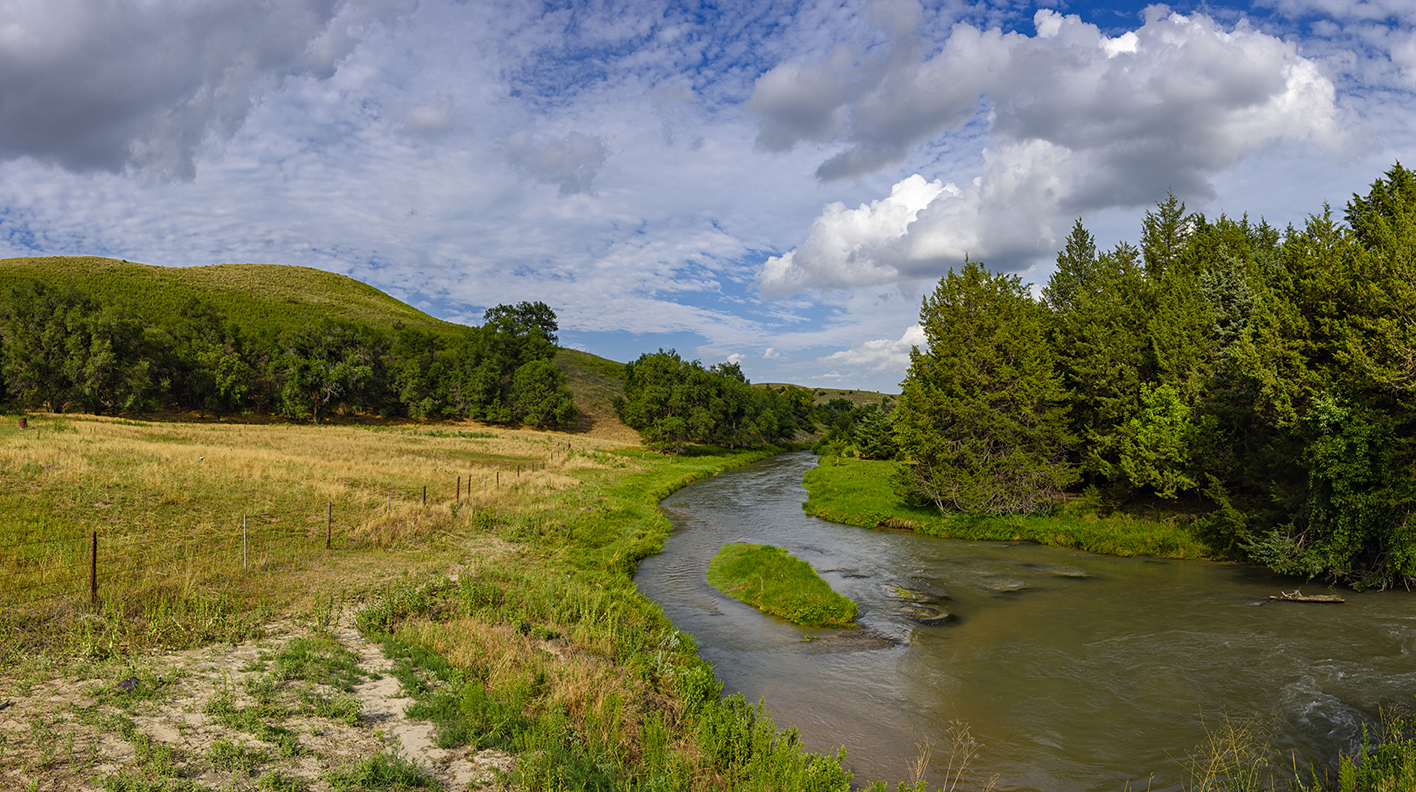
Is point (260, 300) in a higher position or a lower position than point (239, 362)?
higher

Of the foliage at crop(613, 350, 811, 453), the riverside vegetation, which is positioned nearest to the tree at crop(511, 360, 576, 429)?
the foliage at crop(613, 350, 811, 453)

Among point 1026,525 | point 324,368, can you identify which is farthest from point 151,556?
point 324,368

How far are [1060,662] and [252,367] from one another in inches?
3632

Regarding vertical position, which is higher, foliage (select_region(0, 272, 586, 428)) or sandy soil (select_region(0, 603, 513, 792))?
foliage (select_region(0, 272, 586, 428))

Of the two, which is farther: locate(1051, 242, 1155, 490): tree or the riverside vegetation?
locate(1051, 242, 1155, 490): tree

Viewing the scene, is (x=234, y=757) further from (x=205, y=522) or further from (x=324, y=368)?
(x=324, y=368)

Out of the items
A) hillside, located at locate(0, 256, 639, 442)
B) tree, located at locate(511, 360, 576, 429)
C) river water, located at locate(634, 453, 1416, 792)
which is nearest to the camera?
river water, located at locate(634, 453, 1416, 792)

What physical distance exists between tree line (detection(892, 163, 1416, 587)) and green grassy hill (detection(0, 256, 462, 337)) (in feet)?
292

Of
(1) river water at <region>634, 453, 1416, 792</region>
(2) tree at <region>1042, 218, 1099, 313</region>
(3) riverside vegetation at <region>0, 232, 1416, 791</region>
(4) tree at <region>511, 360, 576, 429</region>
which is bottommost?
(1) river water at <region>634, 453, 1416, 792</region>

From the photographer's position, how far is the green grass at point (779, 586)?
2000 cm

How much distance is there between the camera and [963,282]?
35.8 meters

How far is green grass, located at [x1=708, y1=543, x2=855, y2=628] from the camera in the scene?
20.0 meters

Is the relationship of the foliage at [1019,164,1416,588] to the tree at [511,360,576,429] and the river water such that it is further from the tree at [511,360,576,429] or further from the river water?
the tree at [511,360,576,429]

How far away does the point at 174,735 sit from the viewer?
27.4ft
